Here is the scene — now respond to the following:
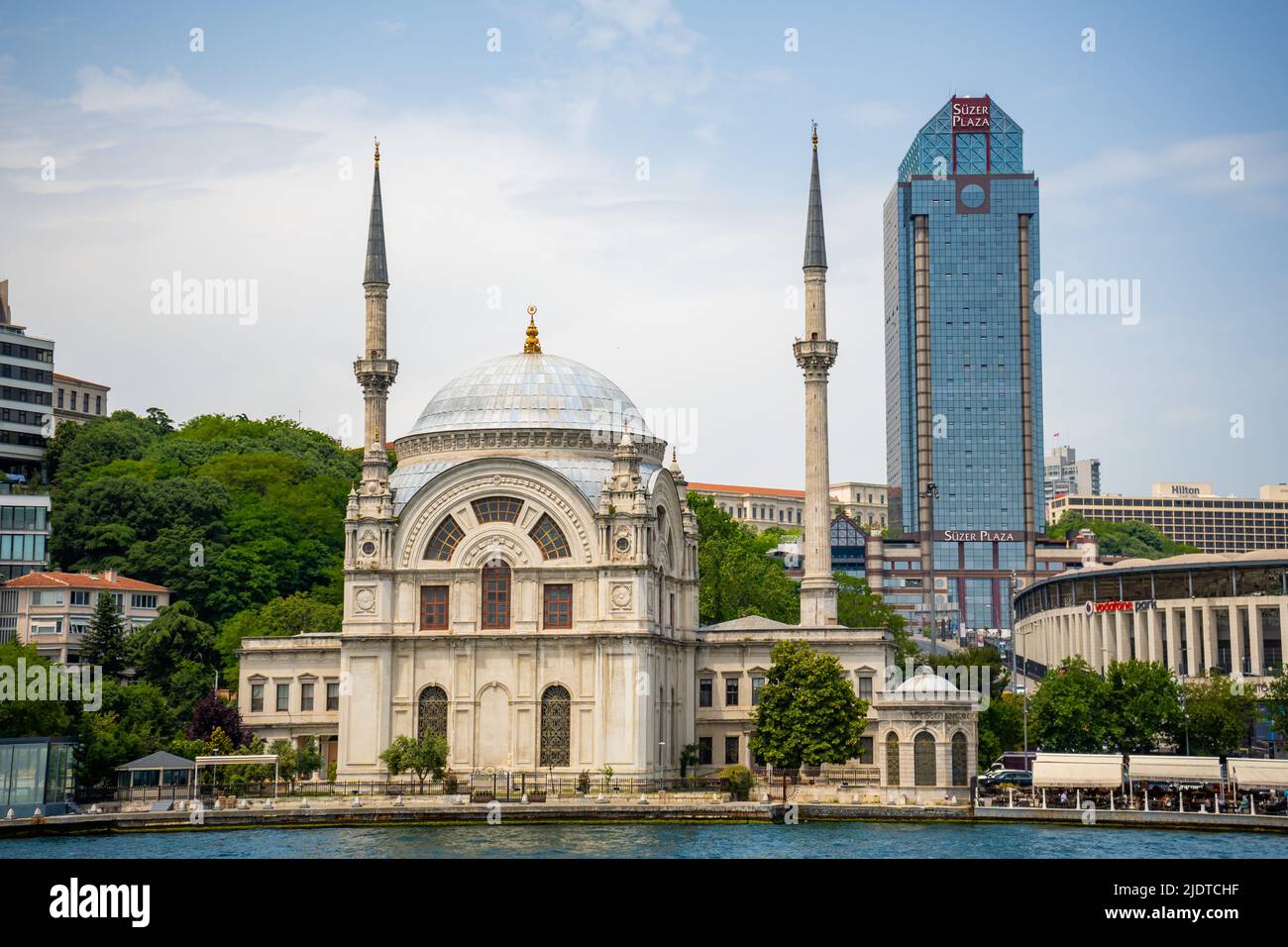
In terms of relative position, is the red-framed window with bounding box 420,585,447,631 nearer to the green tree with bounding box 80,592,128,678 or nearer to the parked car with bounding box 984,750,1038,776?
the green tree with bounding box 80,592,128,678

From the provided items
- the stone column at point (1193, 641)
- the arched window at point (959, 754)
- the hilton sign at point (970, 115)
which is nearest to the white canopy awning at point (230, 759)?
the arched window at point (959, 754)

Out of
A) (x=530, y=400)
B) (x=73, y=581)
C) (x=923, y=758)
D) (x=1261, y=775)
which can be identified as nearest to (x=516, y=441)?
(x=530, y=400)

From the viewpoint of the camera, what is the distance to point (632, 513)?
2670 inches

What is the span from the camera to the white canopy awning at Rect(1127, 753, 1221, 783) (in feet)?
195

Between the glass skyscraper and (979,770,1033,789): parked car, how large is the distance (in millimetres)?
112974

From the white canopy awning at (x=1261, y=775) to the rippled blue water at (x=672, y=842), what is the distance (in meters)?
5.26

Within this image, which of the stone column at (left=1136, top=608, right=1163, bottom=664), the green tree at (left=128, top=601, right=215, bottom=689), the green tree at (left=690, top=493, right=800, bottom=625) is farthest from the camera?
Result: the stone column at (left=1136, top=608, right=1163, bottom=664)

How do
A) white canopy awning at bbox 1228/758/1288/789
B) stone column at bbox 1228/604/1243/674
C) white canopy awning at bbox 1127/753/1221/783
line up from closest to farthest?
white canopy awning at bbox 1228/758/1288/789
white canopy awning at bbox 1127/753/1221/783
stone column at bbox 1228/604/1243/674

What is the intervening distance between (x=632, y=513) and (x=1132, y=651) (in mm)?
43366

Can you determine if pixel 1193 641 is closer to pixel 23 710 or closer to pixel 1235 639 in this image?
pixel 1235 639

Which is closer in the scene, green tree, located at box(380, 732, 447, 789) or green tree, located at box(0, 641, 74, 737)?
green tree, located at box(0, 641, 74, 737)

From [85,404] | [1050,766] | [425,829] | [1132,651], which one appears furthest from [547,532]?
[85,404]

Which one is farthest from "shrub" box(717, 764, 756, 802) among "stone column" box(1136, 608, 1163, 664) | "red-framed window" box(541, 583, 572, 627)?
"stone column" box(1136, 608, 1163, 664)

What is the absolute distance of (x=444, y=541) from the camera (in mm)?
69688
